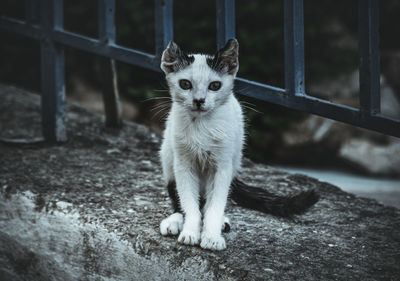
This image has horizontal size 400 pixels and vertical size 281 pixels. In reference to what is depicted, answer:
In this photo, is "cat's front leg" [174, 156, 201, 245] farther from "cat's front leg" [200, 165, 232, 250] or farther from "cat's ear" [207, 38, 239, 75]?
"cat's ear" [207, 38, 239, 75]

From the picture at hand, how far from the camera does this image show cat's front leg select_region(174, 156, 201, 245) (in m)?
2.19

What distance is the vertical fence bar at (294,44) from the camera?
2.22m

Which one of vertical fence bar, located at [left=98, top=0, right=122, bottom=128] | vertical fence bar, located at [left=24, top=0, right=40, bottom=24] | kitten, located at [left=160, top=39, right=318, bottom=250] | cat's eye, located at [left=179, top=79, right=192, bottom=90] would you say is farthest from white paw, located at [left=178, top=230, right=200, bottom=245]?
vertical fence bar, located at [left=24, top=0, right=40, bottom=24]

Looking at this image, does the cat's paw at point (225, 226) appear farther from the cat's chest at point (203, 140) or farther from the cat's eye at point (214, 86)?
the cat's eye at point (214, 86)

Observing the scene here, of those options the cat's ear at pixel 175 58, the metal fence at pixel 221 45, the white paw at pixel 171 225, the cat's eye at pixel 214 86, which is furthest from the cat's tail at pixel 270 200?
the cat's ear at pixel 175 58

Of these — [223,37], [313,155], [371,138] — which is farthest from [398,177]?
[223,37]

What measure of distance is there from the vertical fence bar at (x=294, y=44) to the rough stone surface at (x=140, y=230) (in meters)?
0.76

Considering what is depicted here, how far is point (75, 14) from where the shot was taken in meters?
5.79

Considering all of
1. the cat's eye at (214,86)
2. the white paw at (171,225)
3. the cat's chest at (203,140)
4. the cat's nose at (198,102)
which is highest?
the cat's eye at (214,86)

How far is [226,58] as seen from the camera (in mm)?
2170

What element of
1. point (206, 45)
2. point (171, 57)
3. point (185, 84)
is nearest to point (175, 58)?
point (171, 57)

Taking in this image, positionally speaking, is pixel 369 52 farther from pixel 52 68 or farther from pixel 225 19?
pixel 52 68

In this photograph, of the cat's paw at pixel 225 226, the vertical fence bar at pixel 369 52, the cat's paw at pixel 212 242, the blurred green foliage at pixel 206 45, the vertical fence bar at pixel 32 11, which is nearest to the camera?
the vertical fence bar at pixel 369 52

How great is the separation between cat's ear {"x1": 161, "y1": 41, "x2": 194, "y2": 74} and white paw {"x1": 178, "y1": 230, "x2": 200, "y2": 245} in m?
0.79
